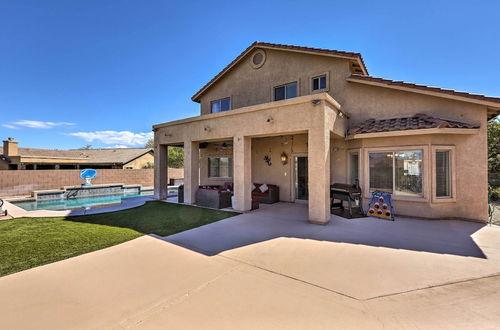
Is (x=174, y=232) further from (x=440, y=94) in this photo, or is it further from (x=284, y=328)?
(x=440, y=94)

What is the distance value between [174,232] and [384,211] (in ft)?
29.3

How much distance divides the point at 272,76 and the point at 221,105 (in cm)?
486

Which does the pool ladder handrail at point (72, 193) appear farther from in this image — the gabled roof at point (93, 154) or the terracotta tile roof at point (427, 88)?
the terracotta tile roof at point (427, 88)

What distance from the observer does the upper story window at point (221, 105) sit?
1630 cm

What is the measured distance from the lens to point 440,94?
29.7 ft

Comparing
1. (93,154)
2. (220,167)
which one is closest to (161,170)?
(220,167)

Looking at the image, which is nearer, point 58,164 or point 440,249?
point 440,249

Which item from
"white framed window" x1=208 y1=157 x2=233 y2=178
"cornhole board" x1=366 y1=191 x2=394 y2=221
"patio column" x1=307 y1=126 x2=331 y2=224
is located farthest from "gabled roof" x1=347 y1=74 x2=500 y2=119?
"white framed window" x1=208 y1=157 x2=233 y2=178

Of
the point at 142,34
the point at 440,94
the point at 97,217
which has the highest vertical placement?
the point at 142,34

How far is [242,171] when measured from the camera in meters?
10.5

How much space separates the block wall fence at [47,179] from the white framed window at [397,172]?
94.4 feet

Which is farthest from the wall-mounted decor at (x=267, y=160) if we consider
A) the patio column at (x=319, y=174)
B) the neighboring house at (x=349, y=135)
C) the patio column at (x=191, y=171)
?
the patio column at (x=319, y=174)

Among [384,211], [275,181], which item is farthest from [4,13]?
[384,211]

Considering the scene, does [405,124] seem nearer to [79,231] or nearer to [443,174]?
[443,174]
